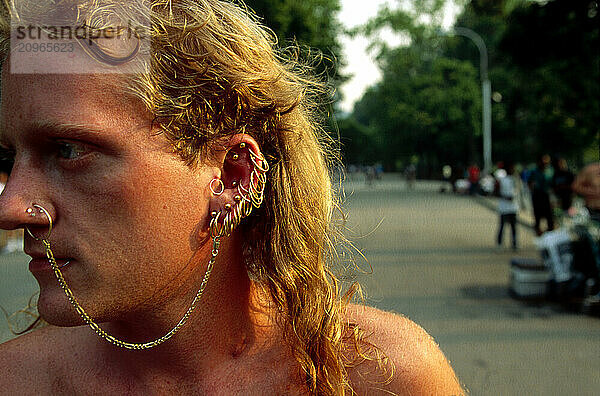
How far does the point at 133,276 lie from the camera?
1.25m

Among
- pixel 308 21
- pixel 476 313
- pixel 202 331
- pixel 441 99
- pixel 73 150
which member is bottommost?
pixel 476 313

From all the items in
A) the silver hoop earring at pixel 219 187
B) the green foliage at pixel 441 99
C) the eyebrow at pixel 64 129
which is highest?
the green foliage at pixel 441 99

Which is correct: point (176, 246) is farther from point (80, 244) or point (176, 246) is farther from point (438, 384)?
point (438, 384)

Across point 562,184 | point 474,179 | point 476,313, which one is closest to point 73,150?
point 476,313

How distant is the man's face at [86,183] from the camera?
1175 mm

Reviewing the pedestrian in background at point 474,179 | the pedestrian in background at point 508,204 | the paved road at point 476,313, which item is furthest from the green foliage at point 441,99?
the paved road at point 476,313

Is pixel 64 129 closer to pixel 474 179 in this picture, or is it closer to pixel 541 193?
pixel 541 193

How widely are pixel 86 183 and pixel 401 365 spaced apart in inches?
34.3

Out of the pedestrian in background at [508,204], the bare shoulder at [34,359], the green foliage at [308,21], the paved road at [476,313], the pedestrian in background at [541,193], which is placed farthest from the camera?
the green foliage at [308,21]

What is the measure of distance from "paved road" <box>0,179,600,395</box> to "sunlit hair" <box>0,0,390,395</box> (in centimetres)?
29

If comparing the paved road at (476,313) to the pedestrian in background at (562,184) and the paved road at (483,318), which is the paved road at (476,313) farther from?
the pedestrian in background at (562,184)

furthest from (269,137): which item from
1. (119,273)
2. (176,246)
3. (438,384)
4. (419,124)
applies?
(419,124)

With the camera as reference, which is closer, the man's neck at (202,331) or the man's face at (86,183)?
the man's face at (86,183)

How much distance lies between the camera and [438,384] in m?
1.53
